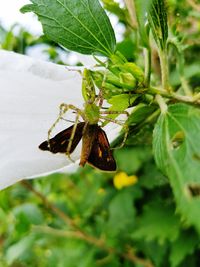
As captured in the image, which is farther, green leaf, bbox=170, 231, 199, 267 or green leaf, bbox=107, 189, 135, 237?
green leaf, bbox=107, 189, 135, 237

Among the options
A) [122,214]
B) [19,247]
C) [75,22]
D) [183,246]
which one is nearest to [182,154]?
[75,22]

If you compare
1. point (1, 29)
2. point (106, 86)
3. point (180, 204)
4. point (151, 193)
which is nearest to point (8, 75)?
point (106, 86)

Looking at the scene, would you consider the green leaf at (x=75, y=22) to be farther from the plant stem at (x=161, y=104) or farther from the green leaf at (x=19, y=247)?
the green leaf at (x=19, y=247)

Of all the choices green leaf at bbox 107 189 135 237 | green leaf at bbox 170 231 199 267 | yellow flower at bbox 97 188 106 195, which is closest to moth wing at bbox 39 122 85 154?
green leaf at bbox 170 231 199 267

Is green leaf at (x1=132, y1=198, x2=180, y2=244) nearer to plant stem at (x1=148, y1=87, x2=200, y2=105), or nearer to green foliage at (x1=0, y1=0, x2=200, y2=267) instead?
green foliage at (x1=0, y1=0, x2=200, y2=267)

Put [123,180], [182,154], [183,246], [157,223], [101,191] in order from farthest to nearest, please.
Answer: [101,191]
[123,180]
[157,223]
[183,246]
[182,154]

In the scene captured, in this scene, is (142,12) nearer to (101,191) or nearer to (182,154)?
(182,154)
